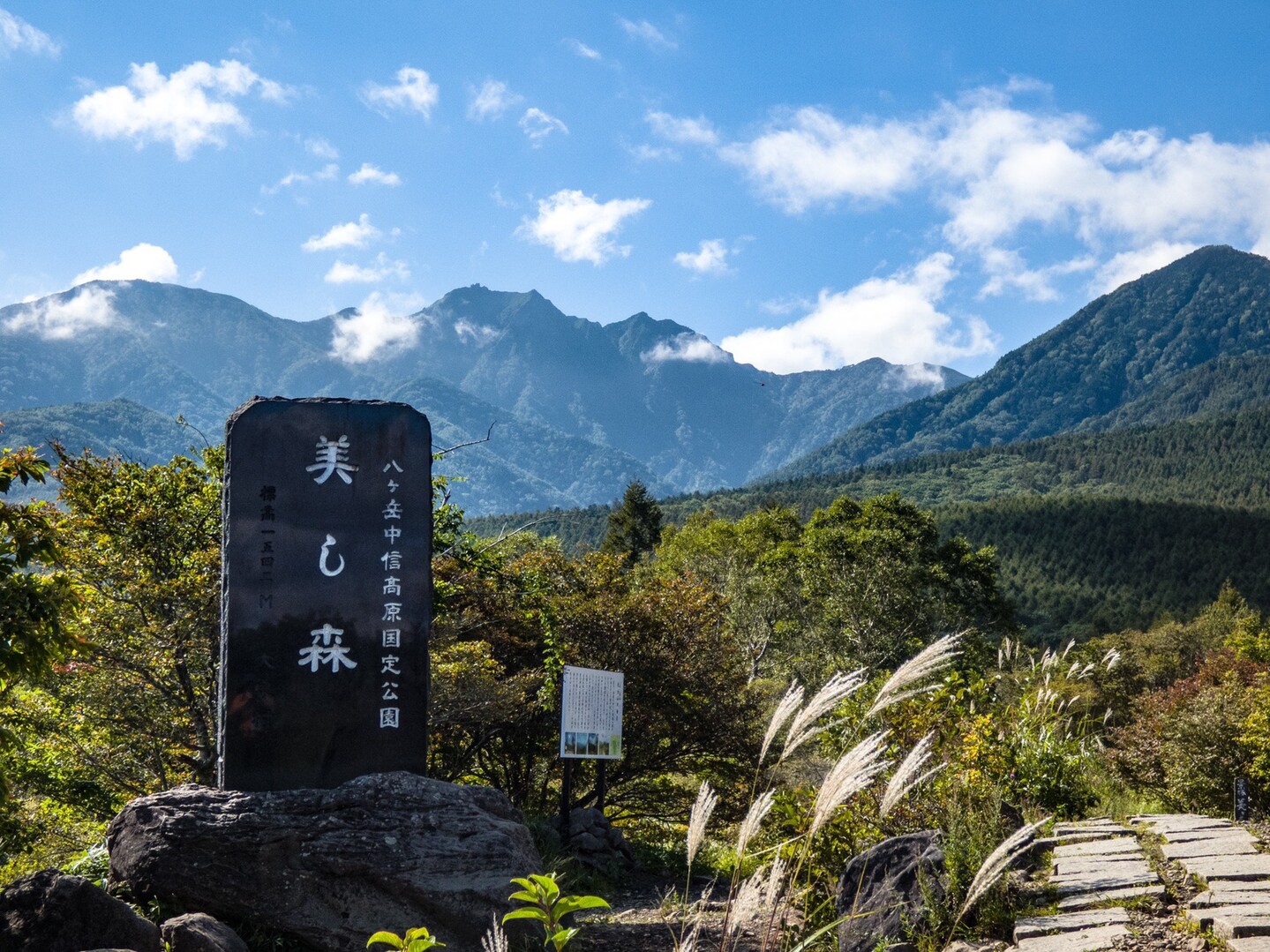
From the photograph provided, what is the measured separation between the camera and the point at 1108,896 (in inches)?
207

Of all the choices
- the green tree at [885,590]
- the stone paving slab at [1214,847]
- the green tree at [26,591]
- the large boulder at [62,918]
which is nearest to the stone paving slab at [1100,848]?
the stone paving slab at [1214,847]

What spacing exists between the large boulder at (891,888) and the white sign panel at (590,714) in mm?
3788

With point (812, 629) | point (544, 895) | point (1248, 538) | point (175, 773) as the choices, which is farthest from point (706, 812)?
point (1248, 538)

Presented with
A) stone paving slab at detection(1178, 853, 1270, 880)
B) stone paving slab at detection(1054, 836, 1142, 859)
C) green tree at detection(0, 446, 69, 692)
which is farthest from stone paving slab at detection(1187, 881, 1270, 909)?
green tree at detection(0, 446, 69, 692)

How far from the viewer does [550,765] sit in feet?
39.1

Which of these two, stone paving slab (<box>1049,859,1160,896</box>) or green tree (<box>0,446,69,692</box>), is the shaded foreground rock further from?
stone paving slab (<box>1049,859,1160,896</box>)

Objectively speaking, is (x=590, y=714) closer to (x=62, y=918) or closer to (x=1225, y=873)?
(x=62, y=918)

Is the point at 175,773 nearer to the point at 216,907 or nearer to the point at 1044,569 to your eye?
the point at 216,907

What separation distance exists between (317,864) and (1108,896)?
437cm

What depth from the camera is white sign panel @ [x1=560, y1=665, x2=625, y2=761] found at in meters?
9.08

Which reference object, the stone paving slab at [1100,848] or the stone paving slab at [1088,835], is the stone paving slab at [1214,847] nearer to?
the stone paving slab at [1100,848]

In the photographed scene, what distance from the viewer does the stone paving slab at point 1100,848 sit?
Result: 19.9 feet

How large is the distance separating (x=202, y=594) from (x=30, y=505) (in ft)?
10.9

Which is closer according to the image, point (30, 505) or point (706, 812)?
point (706, 812)
